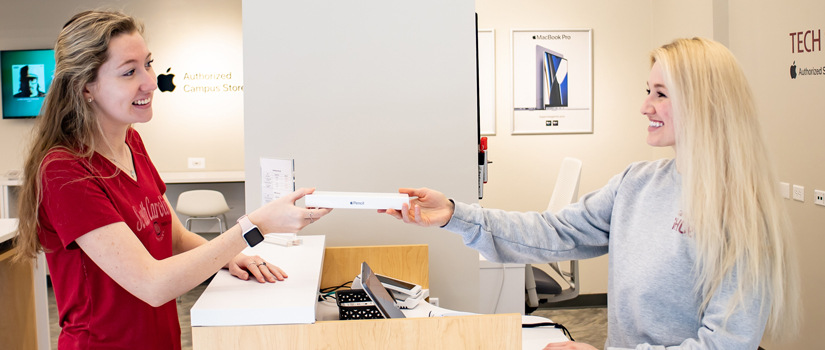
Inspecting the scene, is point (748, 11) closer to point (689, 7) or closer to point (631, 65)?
point (689, 7)

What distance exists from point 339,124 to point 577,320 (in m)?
2.89

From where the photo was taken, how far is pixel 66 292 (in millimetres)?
1615

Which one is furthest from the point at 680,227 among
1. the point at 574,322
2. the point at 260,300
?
the point at 574,322

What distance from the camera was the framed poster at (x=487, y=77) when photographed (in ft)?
16.3

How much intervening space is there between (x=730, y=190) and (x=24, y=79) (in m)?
6.35

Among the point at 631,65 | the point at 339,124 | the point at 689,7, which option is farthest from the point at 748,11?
the point at 339,124

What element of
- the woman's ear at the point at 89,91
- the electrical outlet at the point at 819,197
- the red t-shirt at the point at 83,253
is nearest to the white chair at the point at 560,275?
the electrical outlet at the point at 819,197

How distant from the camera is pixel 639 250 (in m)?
1.71

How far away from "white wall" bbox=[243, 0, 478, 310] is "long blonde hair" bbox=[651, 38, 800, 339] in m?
1.24

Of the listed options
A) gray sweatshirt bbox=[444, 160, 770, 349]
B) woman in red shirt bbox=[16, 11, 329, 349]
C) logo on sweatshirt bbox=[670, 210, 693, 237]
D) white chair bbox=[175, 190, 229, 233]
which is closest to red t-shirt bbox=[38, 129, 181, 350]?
woman in red shirt bbox=[16, 11, 329, 349]

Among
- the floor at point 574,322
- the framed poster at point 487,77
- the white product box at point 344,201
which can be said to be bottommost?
the floor at point 574,322

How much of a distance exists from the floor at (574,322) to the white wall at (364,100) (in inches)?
83.4

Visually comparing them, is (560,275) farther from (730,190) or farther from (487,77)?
(730,190)

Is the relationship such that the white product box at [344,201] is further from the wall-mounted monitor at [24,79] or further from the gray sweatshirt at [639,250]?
the wall-mounted monitor at [24,79]
